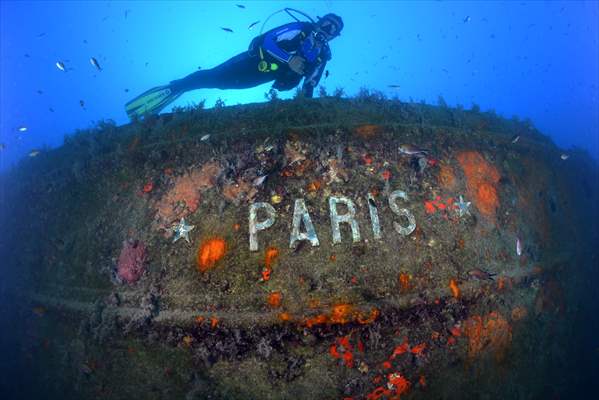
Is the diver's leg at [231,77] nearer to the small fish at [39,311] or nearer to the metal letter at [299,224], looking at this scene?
the metal letter at [299,224]

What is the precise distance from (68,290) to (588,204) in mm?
8538

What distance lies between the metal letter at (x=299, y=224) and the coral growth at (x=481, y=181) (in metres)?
1.98

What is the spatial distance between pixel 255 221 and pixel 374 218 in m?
1.21

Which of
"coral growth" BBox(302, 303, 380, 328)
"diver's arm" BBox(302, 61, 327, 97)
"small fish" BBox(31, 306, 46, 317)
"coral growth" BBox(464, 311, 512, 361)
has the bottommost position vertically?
"coral growth" BBox(464, 311, 512, 361)

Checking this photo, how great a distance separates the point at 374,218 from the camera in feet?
11.6

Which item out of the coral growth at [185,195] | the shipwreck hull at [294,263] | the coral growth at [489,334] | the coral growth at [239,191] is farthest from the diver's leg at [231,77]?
the coral growth at [489,334]

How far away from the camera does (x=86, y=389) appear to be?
394 cm

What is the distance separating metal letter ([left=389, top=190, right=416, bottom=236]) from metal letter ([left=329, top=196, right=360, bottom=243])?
1.39 feet

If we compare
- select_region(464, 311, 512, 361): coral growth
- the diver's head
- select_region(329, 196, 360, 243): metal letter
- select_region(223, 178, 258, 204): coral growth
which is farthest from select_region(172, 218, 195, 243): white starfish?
the diver's head

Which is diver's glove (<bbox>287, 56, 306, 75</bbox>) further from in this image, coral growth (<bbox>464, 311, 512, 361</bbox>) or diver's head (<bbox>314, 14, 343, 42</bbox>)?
coral growth (<bbox>464, 311, 512, 361</bbox>)

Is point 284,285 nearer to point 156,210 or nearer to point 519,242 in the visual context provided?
point 156,210

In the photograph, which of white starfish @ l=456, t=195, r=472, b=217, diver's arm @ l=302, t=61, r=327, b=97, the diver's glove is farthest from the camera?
diver's arm @ l=302, t=61, r=327, b=97

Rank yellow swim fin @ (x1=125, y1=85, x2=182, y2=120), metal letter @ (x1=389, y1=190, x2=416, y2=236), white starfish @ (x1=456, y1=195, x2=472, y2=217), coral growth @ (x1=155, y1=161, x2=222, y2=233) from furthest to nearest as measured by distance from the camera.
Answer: yellow swim fin @ (x1=125, y1=85, x2=182, y2=120) < white starfish @ (x1=456, y1=195, x2=472, y2=217) < coral growth @ (x1=155, y1=161, x2=222, y2=233) < metal letter @ (x1=389, y1=190, x2=416, y2=236)

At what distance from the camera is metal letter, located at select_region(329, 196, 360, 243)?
343 centimetres
